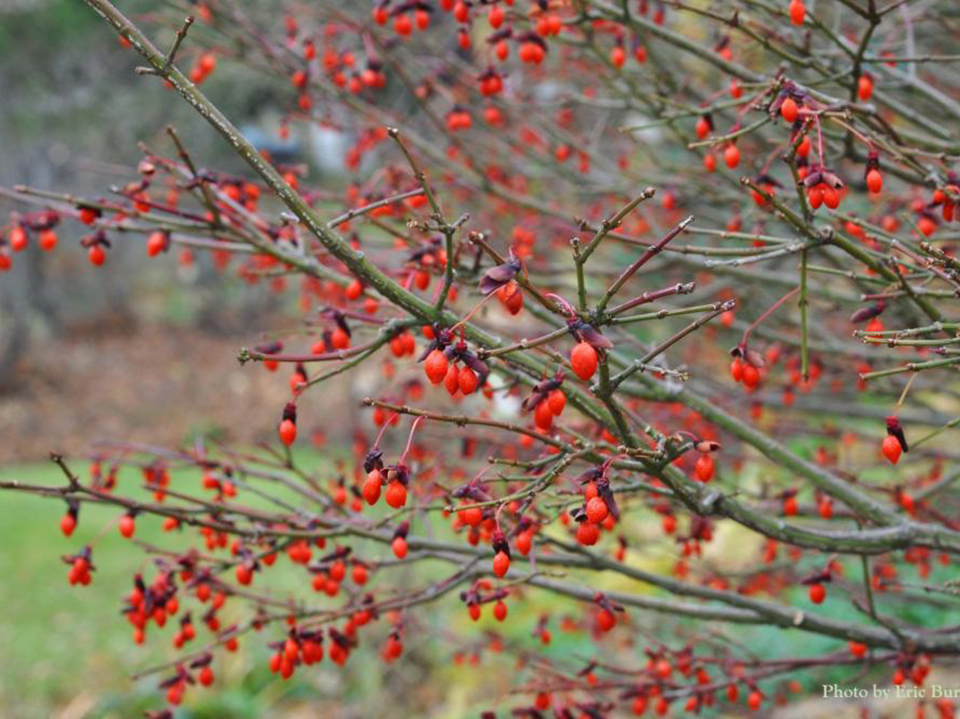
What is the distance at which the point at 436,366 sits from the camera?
64.6 inches

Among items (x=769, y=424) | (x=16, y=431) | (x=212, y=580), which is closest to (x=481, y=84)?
(x=212, y=580)

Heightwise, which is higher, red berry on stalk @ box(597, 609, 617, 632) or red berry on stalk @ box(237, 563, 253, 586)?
red berry on stalk @ box(237, 563, 253, 586)

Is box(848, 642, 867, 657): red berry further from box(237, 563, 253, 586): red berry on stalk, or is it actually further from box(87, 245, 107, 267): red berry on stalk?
box(87, 245, 107, 267): red berry on stalk

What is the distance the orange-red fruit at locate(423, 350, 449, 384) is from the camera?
1635mm

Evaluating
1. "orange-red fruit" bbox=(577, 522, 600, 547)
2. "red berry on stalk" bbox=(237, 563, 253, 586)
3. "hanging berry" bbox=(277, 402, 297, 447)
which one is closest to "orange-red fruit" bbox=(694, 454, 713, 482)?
"orange-red fruit" bbox=(577, 522, 600, 547)

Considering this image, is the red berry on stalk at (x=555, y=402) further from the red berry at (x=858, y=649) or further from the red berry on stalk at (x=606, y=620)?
the red berry at (x=858, y=649)

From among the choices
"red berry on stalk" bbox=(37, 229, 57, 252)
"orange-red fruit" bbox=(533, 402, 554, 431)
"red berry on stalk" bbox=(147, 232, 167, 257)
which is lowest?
"orange-red fruit" bbox=(533, 402, 554, 431)

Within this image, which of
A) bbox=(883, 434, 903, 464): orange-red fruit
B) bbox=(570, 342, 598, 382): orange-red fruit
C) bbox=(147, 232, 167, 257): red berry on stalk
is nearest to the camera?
bbox=(570, 342, 598, 382): orange-red fruit

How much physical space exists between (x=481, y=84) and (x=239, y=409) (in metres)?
14.1

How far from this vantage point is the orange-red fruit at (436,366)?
1.63 metres

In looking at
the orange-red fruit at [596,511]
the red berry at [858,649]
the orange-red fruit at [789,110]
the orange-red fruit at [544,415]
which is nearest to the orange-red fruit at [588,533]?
the orange-red fruit at [596,511]

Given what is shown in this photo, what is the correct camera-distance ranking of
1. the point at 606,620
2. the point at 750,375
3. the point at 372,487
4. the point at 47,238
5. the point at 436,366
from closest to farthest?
the point at 436,366, the point at 372,487, the point at 750,375, the point at 606,620, the point at 47,238

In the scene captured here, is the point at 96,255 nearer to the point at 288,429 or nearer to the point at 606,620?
the point at 288,429

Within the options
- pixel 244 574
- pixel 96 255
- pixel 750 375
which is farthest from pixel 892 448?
pixel 96 255
